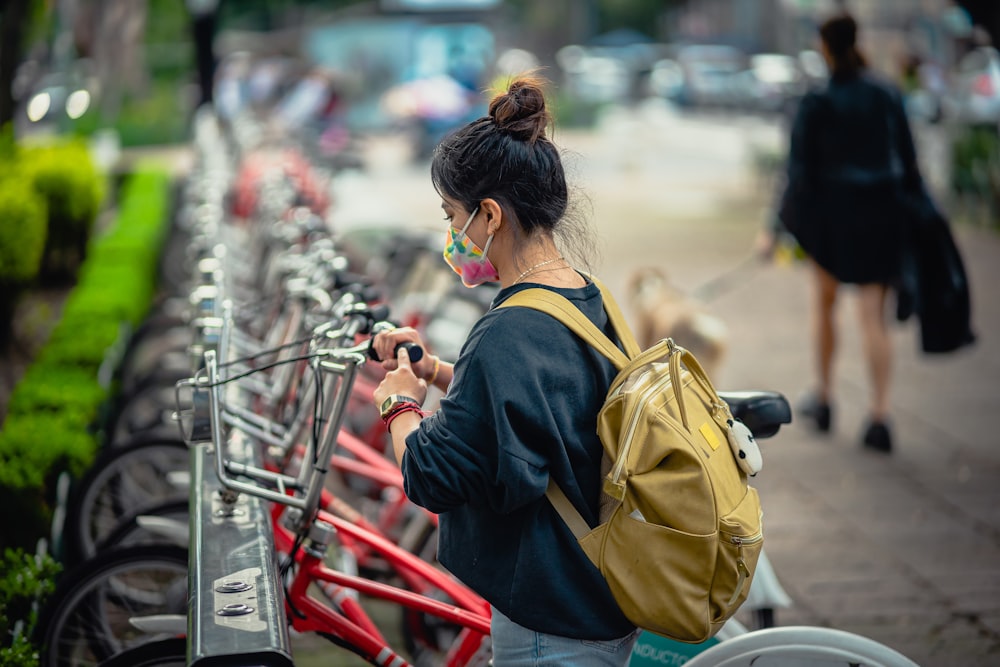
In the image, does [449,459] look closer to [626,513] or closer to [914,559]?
A: [626,513]

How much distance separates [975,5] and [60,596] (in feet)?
21.5

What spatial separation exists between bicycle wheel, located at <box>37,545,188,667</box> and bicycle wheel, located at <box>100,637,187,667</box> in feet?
1.77

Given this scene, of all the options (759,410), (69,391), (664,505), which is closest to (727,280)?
(69,391)

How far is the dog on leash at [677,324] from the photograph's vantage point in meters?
5.55

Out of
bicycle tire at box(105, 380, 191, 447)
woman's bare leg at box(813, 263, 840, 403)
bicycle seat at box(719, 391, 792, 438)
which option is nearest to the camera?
bicycle seat at box(719, 391, 792, 438)

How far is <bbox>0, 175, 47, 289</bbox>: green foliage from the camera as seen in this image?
755 centimetres

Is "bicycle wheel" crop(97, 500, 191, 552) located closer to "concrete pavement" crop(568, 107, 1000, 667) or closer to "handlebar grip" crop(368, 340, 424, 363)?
"handlebar grip" crop(368, 340, 424, 363)

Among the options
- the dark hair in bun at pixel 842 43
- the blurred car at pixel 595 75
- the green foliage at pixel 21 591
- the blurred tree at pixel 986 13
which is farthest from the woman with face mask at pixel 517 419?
the blurred car at pixel 595 75

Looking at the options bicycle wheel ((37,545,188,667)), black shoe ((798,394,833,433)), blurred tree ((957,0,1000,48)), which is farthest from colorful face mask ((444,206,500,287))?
blurred tree ((957,0,1000,48))

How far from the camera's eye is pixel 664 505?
7.03 ft

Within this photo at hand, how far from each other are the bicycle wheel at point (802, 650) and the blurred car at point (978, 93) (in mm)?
13611

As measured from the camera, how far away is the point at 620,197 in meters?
18.8

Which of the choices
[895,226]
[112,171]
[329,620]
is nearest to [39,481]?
[329,620]

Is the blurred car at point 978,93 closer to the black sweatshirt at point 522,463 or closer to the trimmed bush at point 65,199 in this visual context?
the trimmed bush at point 65,199
